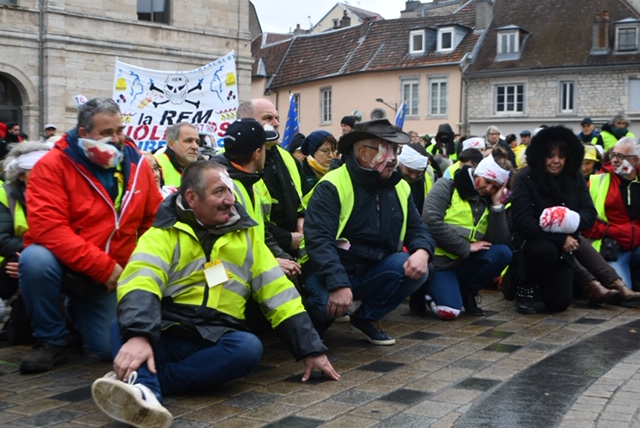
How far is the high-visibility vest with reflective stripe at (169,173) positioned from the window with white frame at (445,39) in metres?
40.1

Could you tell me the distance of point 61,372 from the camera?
5.77 meters

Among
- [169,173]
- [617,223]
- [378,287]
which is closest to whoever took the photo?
[378,287]

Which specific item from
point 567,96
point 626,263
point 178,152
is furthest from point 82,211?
point 567,96

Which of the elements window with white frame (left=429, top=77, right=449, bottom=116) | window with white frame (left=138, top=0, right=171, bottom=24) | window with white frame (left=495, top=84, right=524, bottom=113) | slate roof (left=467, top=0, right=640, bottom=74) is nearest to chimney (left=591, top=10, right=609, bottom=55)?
slate roof (left=467, top=0, right=640, bottom=74)

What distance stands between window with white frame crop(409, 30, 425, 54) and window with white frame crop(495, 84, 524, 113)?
5.35m

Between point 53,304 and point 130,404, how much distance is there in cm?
183

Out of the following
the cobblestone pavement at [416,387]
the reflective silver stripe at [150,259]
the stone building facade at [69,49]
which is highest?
the stone building facade at [69,49]

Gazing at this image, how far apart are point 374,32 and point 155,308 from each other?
46.4 metres

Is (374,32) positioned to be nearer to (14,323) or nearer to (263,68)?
(263,68)

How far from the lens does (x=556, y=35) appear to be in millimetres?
Result: 43625

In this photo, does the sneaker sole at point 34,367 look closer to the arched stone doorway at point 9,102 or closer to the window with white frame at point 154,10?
the arched stone doorway at point 9,102

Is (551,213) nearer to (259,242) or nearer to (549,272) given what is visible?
(549,272)

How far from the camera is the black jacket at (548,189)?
8.22 meters

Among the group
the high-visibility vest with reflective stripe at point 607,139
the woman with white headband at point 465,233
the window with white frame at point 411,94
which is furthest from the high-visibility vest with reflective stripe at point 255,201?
the window with white frame at point 411,94
